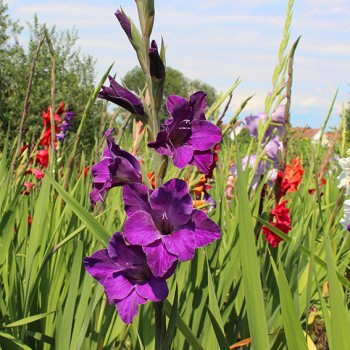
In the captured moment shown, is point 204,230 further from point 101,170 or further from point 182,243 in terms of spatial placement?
point 101,170

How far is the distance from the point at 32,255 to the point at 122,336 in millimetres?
340

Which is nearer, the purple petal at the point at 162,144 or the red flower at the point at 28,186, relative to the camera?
the purple petal at the point at 162,144

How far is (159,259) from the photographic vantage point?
27.8 inches

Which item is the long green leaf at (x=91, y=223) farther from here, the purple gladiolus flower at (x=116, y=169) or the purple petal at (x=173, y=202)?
the purple petal at (x=173, y=202)

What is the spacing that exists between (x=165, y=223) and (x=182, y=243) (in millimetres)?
62

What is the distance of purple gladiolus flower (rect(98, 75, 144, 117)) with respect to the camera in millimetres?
782

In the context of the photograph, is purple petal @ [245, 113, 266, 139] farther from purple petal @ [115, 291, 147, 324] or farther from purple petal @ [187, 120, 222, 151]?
purple petal @ [115, 291, 147, 324]

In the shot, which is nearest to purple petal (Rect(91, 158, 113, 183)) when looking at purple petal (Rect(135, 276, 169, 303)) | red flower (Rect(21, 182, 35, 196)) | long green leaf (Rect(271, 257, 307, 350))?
purple petal (Rect(135, 276, 169, 303))

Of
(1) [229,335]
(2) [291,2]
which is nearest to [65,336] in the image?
(1) [229,335]

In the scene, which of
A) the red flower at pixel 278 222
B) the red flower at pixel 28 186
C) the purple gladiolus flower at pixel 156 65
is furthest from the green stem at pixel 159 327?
the red flower at pixel 28 186

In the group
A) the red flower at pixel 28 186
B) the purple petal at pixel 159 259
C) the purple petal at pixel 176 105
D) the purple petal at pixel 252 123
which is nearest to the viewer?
the purple petal at pixel 159 259

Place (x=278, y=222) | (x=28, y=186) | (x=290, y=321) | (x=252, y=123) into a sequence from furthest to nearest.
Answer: (x=28, y=186) → (x=252, y=123) → (x=278, y=222) → (x=290, y=321)

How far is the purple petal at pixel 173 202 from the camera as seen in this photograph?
0.74 m

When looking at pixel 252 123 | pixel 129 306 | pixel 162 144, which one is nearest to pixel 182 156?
pixel 162 144
